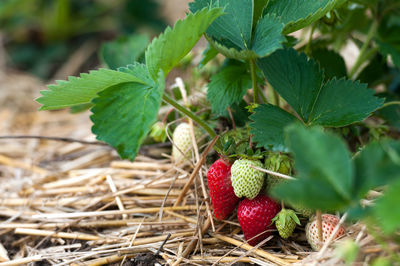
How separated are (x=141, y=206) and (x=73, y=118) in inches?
43.6

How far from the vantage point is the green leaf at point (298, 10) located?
2.45 ft

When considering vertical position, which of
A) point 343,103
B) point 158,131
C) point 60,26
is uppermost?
point 60,26

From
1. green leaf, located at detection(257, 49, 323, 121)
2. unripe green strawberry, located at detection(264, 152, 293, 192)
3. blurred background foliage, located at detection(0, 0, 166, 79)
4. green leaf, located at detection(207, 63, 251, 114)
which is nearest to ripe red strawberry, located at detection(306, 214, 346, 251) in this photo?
unripe green strawberry, located at detection(264, 152, 293, 192)

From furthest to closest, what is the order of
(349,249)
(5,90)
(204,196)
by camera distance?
(5,90)
(204,196)
(349,249)

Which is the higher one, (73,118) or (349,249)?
(73,118)

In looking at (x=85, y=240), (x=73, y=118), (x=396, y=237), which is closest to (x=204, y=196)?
(x=85, y=240)

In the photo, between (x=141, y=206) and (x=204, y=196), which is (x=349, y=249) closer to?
(x=204, y=196)

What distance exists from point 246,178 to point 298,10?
Result: 0.38 metres

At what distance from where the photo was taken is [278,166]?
796 millimetres

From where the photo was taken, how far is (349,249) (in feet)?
1.48

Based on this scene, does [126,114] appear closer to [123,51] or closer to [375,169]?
[375,169]

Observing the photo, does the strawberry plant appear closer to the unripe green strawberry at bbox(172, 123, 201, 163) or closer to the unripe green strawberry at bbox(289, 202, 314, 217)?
the unripe green strawberry at bbox(289, 202, 314, 217)

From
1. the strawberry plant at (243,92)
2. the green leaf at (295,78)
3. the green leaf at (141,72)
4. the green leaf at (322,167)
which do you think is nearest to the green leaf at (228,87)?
the strawberry plant at (243,92)

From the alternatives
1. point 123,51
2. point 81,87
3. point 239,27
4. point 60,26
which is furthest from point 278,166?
point 60,26
